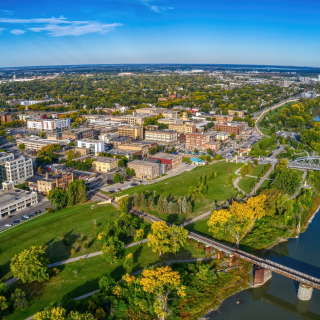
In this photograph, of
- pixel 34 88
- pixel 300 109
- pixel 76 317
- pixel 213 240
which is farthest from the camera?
pixel 34 88

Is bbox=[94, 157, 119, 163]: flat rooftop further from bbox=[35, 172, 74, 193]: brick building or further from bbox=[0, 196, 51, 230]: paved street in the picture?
bbox=[0, 196, 51, 230]: paved street

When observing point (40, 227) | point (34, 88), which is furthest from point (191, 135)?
point (34, 88)

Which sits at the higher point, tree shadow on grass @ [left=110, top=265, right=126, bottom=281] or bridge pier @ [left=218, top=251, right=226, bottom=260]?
bridge pier @ [left=218, top=251, right=226, bottom=260]

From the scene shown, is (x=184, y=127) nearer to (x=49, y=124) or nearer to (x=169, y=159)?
(x=169, y=159)

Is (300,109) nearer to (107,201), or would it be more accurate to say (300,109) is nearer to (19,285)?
(107,201)

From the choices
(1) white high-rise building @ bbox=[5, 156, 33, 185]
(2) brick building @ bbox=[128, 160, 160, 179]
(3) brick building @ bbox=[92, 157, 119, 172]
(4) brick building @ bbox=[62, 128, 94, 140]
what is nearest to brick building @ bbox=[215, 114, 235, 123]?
(4) brick building @ bbox=[62, 128, 94, 140]

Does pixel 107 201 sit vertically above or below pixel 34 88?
below
